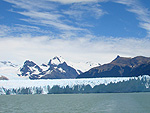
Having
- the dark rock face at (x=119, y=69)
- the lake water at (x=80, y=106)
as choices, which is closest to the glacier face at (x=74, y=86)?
the lake water at (x=80, y=106)

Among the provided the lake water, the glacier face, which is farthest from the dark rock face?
the lake water

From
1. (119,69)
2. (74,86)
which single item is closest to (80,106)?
(74,86)

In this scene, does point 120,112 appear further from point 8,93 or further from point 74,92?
point 8,93

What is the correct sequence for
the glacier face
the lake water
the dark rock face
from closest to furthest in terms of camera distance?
the lake water
the glacier face
the dark rock face

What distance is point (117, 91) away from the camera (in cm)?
6756

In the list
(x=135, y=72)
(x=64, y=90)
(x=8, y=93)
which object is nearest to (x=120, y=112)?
(x=64, y=90)

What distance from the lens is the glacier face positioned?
64625 millimetres

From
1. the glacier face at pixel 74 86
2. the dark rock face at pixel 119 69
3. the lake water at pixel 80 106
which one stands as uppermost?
the dark rock face at pixel 119 69

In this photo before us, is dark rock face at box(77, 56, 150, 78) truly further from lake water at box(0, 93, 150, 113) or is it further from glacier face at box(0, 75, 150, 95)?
lake water at box(0, 93, 150, 113)

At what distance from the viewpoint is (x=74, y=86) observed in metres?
66.8

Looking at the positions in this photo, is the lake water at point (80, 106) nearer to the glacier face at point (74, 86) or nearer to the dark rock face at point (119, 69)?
the glacier face at point (74, 86)

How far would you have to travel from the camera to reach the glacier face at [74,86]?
64625 millimetres

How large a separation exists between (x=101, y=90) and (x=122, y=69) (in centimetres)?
8350

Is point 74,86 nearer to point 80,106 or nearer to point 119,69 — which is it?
point 80,106
